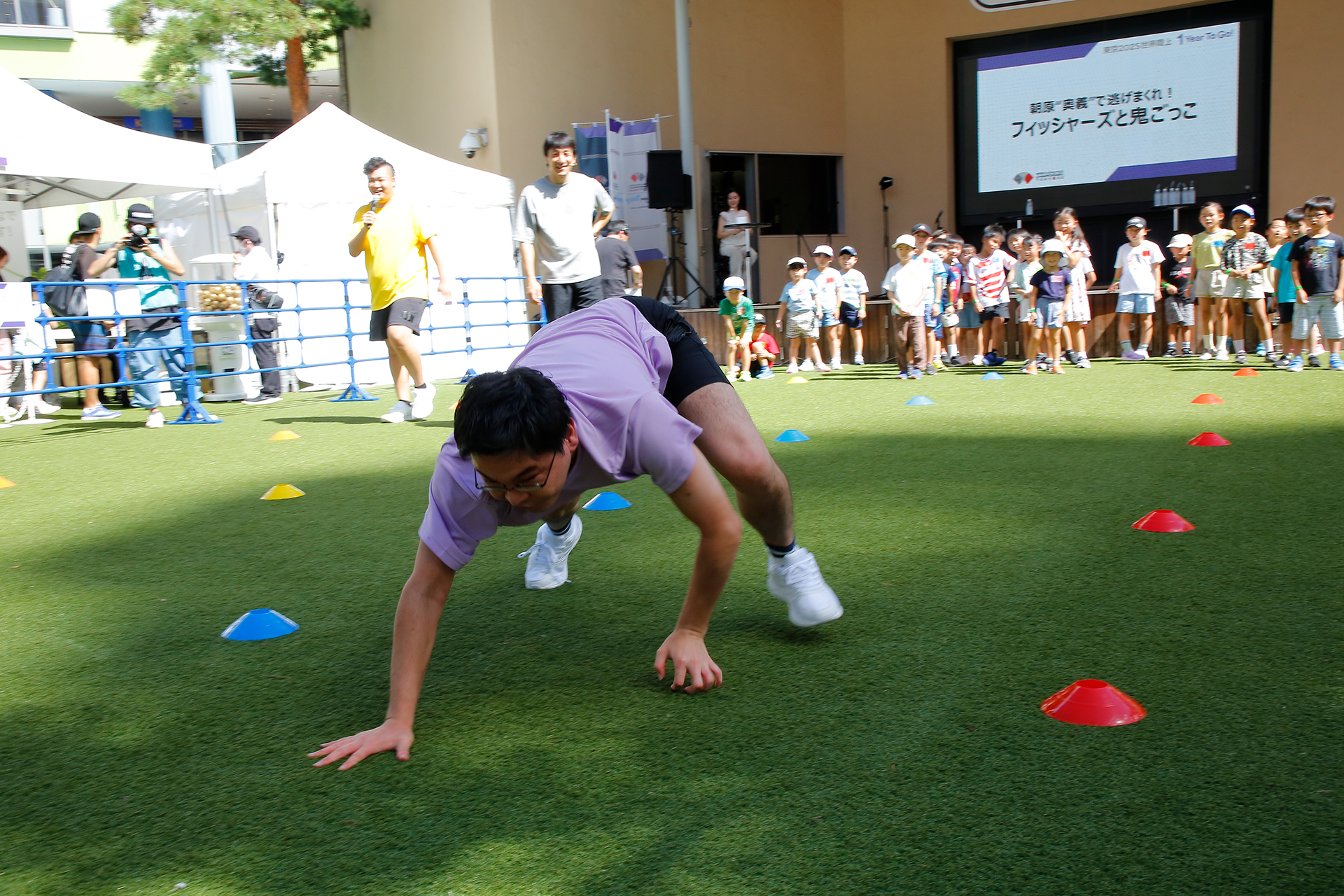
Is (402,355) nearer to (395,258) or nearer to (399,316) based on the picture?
(399,316)

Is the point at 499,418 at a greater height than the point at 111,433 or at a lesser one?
greater

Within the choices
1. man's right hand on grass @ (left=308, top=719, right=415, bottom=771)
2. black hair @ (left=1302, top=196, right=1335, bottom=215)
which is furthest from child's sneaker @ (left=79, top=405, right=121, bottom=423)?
black hair @ (left=1302, top=196, right=1335, bottom=215)

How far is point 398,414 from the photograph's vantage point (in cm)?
773

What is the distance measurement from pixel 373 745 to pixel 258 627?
99cm

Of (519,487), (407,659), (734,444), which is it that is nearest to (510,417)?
(519,487)

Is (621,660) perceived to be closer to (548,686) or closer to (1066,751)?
(548,686)

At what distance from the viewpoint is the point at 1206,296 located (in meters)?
10.6

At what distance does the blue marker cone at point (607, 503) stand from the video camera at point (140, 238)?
5.67m

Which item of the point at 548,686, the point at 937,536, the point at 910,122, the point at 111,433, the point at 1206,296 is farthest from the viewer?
the point at 910,122

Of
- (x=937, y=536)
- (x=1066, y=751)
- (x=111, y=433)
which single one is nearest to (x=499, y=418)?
(x=1066, y=751)

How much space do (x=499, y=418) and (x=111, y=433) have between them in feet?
24.0

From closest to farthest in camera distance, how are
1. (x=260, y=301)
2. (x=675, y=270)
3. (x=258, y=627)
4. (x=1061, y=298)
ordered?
(x=258, y=627) → (x=1061, y=298) → (x=260, y=301) → (x=675, y=270)

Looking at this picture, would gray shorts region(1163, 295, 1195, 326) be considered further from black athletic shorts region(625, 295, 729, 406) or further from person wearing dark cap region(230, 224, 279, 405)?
black athletic shorts region(625, 295, 729, 406)

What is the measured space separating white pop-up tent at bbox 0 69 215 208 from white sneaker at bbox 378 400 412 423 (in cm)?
373
